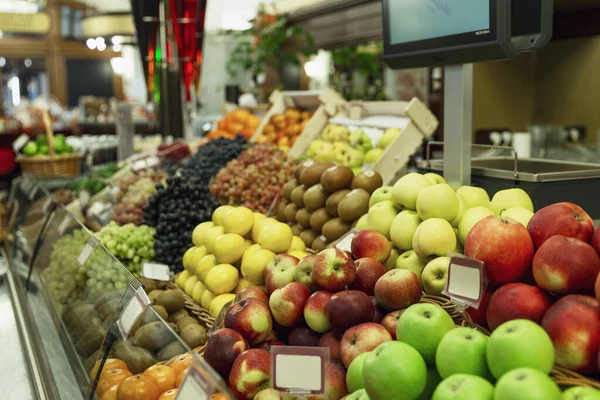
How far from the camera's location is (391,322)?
1550 millimetres

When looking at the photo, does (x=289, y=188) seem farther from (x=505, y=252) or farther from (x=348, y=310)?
(x=505, y=252)

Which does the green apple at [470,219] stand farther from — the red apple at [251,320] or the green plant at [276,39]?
the green plant at [276,39]

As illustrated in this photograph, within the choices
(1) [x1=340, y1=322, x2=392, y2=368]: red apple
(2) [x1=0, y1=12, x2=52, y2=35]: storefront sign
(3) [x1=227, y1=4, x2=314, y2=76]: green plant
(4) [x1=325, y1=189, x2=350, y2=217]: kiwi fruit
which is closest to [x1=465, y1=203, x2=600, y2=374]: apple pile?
(1) [x1=340, y1=322, x2=392, y2=368]: red apple

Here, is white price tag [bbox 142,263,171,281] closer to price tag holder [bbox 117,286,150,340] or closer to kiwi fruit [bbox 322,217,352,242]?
kiwi fruit [bbox 322,217,352,242]

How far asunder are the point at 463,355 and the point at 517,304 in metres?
0.20

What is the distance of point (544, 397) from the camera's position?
1014mm

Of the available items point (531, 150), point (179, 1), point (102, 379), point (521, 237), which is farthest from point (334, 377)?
point (531, 150)

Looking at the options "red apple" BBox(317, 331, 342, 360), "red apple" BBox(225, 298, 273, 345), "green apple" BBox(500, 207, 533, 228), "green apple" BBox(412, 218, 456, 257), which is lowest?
"red apple" BBox(317, 331, 342, 360)

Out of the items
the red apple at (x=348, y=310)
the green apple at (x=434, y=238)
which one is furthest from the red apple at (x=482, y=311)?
the green apple at (x=434, y=238)

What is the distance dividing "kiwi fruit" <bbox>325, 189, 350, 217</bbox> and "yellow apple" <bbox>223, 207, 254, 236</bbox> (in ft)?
1.02

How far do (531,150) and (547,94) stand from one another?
654 millimetres

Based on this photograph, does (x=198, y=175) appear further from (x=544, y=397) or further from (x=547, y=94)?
(x=547, y=94)

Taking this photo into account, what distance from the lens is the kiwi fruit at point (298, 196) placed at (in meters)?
2.71

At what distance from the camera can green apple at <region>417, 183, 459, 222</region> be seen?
191 cm
